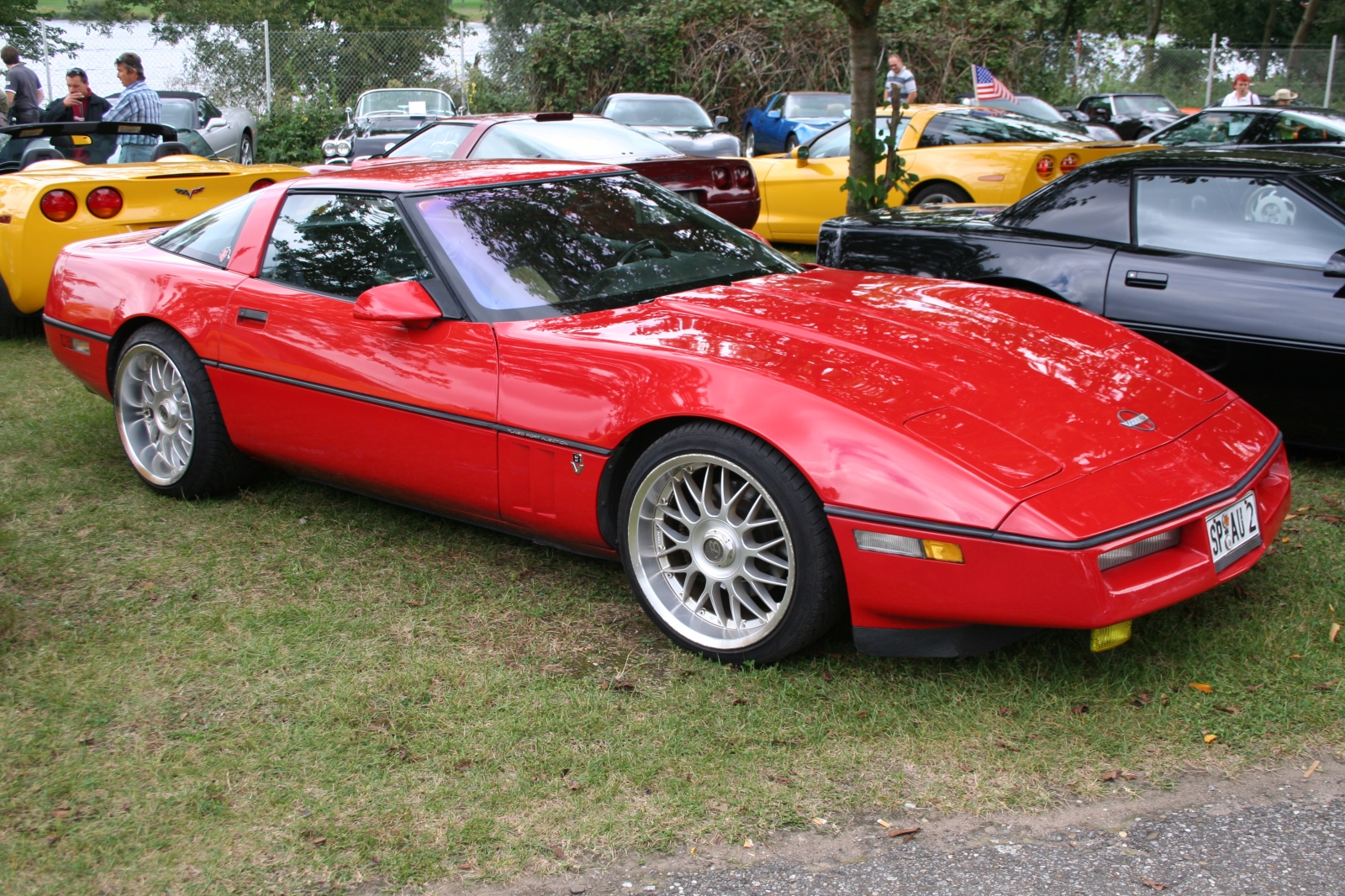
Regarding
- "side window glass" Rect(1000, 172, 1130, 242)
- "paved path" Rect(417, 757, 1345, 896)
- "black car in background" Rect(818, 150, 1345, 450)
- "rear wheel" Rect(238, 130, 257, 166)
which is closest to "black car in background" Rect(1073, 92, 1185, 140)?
"rear wheel" Rect(238, 130, 257, 166)

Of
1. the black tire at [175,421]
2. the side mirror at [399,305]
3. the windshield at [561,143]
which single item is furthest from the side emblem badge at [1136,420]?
the windshield at [561,143]

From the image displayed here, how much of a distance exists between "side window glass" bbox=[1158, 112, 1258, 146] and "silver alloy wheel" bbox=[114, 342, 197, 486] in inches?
365

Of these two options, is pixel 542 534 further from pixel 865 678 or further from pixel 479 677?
pixel 865 678

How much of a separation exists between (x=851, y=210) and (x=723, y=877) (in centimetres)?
610

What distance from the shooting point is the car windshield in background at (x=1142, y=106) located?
65.8 feet

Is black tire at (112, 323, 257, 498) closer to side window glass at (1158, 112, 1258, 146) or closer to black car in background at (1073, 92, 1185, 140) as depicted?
side window glass at (1158, 112, 1258, 146)

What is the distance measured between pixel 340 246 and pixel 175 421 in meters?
1.08

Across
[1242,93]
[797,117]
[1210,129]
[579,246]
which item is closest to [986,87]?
[1242,93]

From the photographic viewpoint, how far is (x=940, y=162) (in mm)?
8797

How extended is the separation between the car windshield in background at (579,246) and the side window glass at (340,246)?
141 millimetres

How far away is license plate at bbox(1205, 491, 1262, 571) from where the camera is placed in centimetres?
289

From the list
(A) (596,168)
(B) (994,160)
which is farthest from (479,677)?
(B) (994,160)

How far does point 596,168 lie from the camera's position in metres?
4.46

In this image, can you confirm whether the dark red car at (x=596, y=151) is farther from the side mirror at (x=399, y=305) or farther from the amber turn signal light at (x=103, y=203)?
the side mirror at (x=399, y=305)
